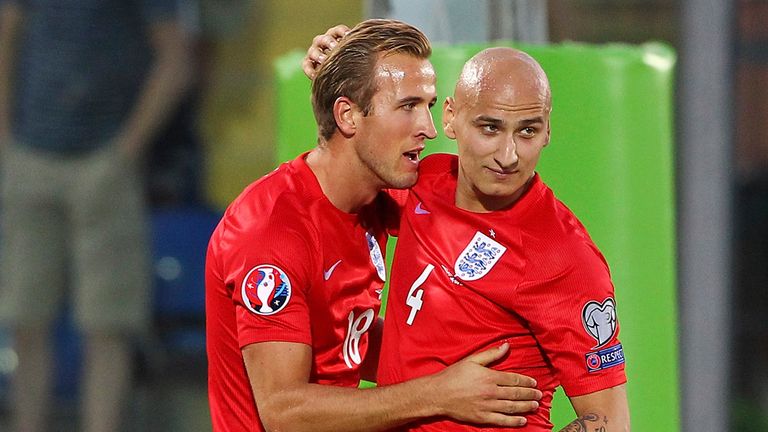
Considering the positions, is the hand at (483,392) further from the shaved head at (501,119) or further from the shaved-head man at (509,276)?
the shaved head at (501,119)

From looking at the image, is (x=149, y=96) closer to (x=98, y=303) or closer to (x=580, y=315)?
(x=98, y=303)

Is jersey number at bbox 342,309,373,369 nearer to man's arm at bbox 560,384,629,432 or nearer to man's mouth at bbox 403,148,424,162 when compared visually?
man's mouth at bbox 403,148,424,162

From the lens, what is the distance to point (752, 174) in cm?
612

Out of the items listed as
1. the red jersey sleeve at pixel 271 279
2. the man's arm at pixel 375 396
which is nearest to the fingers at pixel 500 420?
the man's arm at pixel 375 396

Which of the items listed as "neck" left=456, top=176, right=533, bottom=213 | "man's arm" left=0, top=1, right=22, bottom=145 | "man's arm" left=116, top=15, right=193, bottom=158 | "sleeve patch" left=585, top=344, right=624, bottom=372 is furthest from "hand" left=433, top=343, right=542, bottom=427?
"man's arm" left=0, top=1, right=22, bottom=145

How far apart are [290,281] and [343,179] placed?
0.28m

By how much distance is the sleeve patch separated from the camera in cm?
215

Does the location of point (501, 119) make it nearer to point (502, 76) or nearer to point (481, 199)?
point (502, 76)

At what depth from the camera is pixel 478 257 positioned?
2.26 metres

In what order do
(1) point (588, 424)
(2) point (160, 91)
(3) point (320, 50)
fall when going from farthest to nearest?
(2) point (160, 91)
(3) point (320, 50)
(1) point (588, 424)

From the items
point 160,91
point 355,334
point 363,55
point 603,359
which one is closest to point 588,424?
point 603,359

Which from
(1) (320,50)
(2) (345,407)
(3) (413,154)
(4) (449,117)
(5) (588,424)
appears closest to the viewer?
(5) (588,424)

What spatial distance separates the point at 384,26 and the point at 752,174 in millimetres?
4093

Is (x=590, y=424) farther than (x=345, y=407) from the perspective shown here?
No
